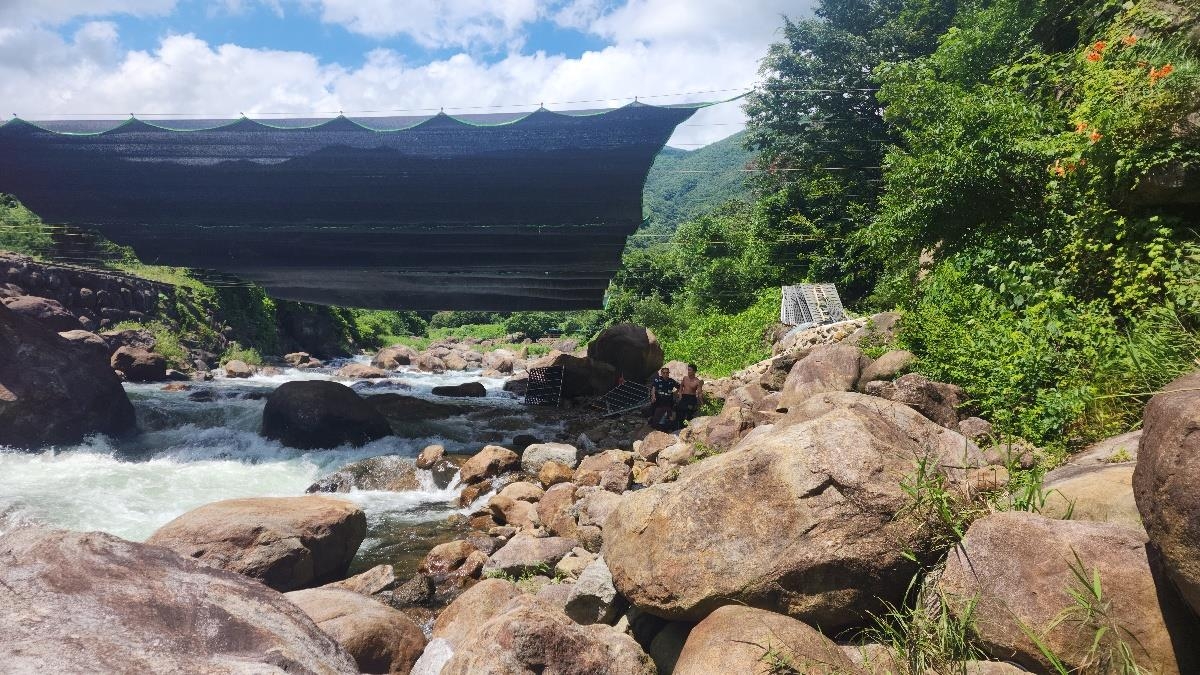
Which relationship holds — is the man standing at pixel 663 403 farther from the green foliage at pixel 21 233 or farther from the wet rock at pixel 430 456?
the green foliage at pixel 21 233

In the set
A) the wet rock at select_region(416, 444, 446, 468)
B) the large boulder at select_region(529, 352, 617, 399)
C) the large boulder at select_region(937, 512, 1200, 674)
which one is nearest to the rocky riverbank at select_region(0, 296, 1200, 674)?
the large boulder at select_region(937, 512, 1200, 674)

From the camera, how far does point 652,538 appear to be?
362 cm

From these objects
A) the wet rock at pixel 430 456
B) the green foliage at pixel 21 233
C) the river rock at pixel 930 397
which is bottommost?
the wet rock at pixel 430 456

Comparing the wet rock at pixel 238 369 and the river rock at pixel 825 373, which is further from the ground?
the river rock at pixel 825 373

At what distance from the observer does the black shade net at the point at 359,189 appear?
9531 mm

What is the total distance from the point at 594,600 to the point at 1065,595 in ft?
8.21

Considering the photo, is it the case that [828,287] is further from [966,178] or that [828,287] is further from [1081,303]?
[1081,303]

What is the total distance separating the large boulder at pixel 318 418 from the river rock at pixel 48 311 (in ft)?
23.4

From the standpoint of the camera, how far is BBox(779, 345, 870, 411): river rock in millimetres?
8117

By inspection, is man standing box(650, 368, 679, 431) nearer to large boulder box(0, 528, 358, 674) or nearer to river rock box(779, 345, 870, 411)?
river rock box(779, 345, 870, 411)

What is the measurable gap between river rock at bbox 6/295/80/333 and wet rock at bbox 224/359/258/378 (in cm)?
389

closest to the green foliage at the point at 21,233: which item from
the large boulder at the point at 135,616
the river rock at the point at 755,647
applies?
the large boulder at the point at 135,616

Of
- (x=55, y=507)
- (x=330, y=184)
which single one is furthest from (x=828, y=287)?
(x=55, y=507)

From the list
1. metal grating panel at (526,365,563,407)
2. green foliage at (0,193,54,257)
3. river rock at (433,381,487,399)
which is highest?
green foliage at (0,193,54,257)
